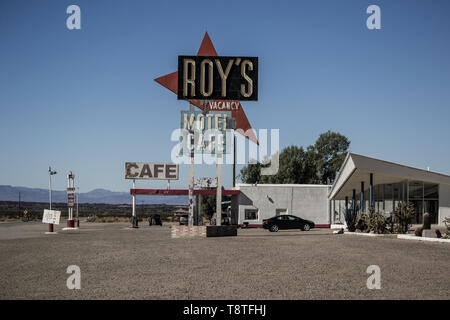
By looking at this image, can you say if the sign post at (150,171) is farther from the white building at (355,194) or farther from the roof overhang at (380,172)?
the roof overhang at (380,172)

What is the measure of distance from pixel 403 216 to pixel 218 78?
12217 mm

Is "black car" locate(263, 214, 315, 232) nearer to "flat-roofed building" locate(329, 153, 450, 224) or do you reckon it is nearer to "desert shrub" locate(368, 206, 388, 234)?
"flat-roofed building" locate(329, 153, 450, 224)

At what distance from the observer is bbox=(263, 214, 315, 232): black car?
1527 inches

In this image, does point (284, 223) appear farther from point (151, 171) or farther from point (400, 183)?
point (151, 171)

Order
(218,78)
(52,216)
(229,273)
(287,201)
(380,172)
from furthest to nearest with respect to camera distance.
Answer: (287,201), (52,216), (380,172), (218,78), (229,273)

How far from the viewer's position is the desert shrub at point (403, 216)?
26078mm

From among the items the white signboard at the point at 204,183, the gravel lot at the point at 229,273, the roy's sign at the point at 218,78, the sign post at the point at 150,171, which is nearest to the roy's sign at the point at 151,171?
the sign post at the point at 150,171

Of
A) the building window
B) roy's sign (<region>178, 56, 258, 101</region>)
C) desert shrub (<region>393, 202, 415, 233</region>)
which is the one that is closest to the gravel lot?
desert shrub (<region>393, 202, 415, 233</region>)

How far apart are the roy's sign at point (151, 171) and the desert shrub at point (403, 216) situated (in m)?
29.6

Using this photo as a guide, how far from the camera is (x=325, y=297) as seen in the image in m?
9.15

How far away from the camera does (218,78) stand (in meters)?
27.9

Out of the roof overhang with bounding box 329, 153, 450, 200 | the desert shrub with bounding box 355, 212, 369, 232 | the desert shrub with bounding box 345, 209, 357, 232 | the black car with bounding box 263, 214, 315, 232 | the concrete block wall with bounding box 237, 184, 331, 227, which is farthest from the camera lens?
the concrete block wall with bounding box 237, 184, 331, 227

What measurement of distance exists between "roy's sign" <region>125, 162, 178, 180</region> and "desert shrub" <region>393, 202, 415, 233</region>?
1167 inches

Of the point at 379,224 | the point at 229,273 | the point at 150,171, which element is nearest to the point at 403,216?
the point at 379,224
